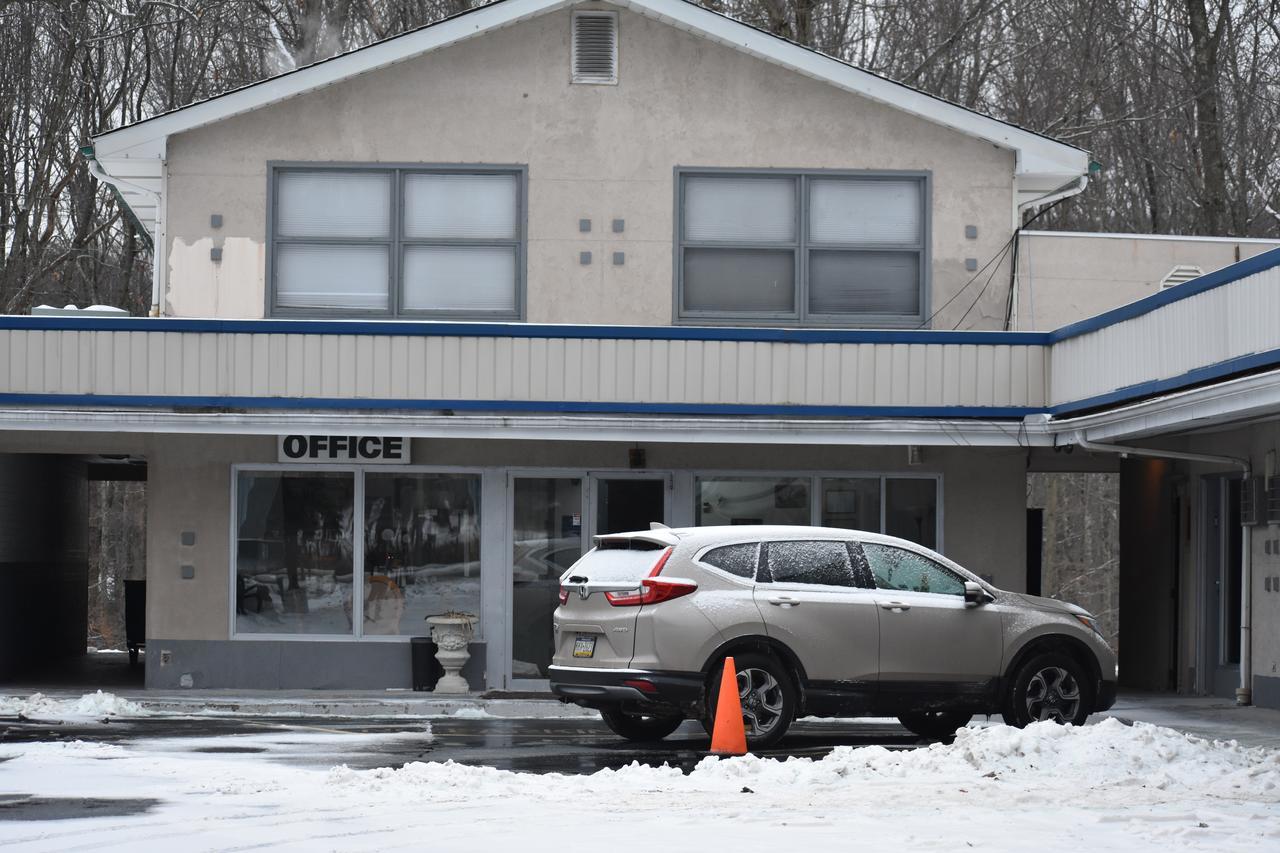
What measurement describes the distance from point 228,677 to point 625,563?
7460 millimetres

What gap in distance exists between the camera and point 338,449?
2064 cm

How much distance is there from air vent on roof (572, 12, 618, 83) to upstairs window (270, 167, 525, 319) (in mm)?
1426

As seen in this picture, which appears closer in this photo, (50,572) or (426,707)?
(426,707)

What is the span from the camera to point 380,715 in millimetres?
18234

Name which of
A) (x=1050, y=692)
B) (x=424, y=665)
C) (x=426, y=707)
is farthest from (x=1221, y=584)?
(x=426, y=707)

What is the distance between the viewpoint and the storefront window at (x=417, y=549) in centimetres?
2080

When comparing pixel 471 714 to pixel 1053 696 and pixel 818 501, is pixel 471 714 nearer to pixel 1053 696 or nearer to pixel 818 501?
pixel 818 501

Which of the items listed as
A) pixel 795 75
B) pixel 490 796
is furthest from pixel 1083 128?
pixel 490 796

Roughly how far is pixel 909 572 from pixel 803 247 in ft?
22.3

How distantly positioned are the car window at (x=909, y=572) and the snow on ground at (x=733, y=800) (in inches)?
95.2

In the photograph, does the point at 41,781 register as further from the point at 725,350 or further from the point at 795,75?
the point at 795,75

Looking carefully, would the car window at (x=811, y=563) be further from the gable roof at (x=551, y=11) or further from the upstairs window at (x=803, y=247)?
the gable roof at (x=551, y=11)

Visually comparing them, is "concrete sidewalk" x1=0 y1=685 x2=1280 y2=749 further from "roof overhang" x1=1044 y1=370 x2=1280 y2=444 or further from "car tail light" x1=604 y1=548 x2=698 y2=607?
"car tail light" x1=604 y1=548 x2=698 y2=607

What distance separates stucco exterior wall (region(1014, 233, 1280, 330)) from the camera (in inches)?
839
